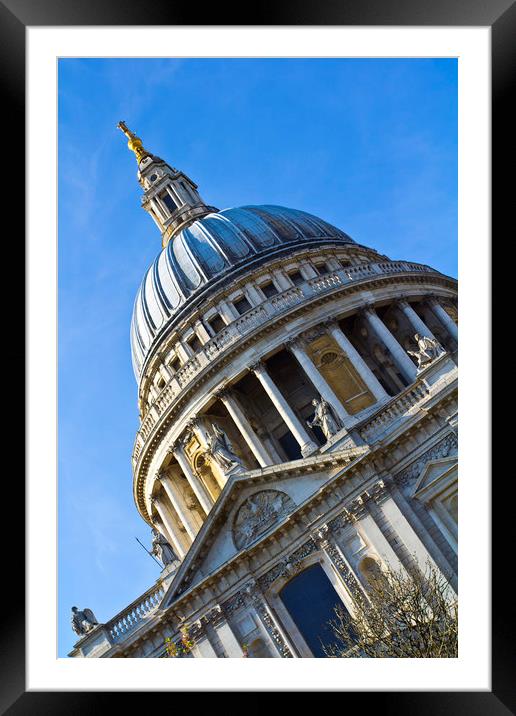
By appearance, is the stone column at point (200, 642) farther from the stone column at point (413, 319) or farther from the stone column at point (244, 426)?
the stone column at point (413, 319)

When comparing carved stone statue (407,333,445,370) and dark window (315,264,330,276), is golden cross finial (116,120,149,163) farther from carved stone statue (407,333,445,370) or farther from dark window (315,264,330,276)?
carved stone statue (407,333,445,370)

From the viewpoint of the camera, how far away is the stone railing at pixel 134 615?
2603cm

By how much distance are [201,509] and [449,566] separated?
16.5m

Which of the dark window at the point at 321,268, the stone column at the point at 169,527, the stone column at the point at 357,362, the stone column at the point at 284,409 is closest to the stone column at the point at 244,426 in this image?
the stone column at the point at 284,409

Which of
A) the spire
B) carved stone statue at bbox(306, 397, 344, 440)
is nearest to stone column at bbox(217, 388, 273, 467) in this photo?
carved stone statue at bbox(306, 397, 344, 440)

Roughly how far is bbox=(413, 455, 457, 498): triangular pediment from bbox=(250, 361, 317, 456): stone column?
6854 mm

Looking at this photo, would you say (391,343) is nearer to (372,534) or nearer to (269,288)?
(269,288)

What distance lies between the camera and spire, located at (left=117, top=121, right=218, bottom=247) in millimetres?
50281

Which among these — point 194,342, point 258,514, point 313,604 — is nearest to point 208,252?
point 194,342

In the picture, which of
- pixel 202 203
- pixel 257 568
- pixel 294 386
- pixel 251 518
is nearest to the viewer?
pixel 257 568
